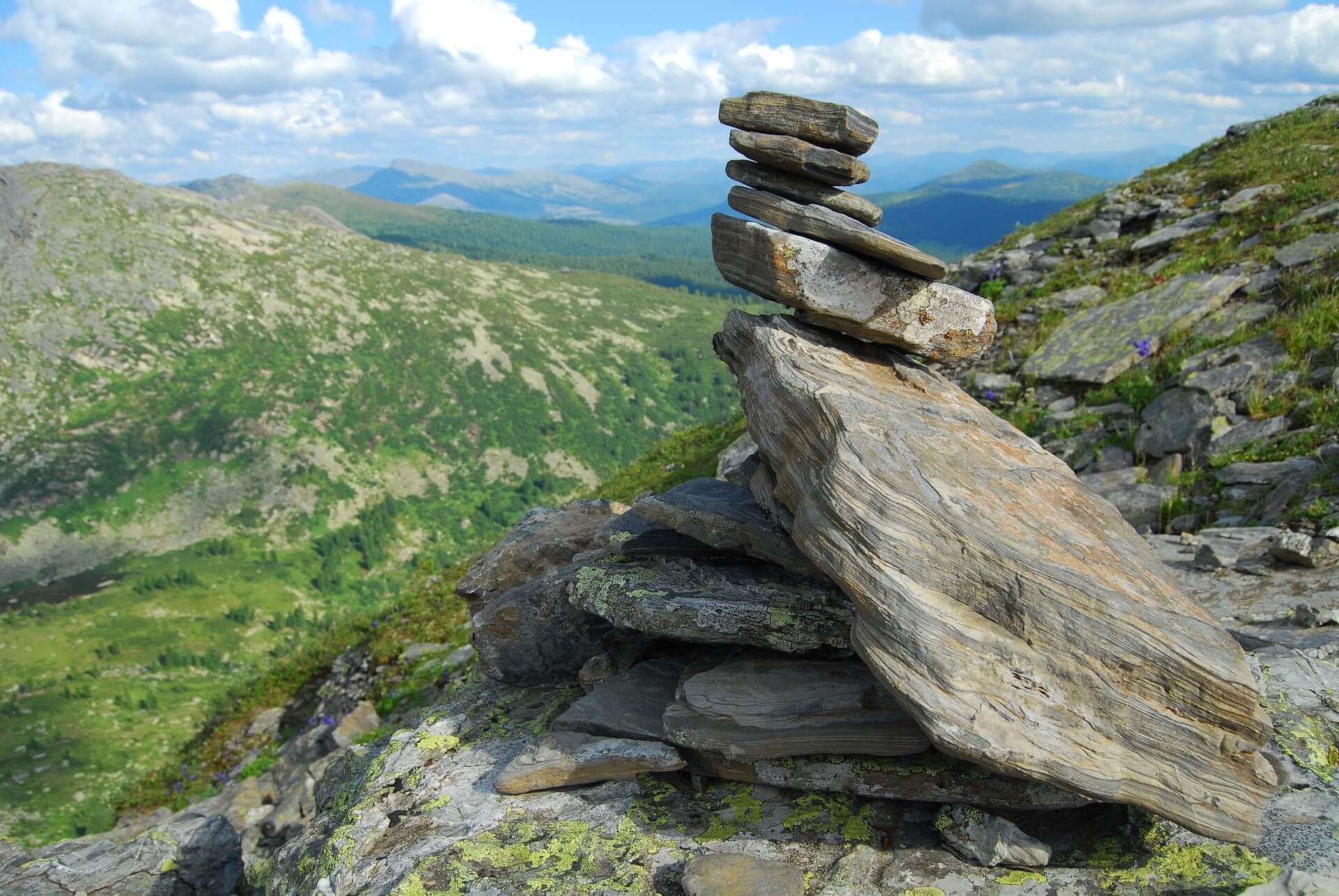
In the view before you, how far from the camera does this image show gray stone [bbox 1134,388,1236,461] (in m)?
16.2

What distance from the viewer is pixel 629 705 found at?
9031 millimetres

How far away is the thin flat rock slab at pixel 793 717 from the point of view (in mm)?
7637

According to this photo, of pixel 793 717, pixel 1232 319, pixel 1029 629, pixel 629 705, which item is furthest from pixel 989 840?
pixel 1232 319

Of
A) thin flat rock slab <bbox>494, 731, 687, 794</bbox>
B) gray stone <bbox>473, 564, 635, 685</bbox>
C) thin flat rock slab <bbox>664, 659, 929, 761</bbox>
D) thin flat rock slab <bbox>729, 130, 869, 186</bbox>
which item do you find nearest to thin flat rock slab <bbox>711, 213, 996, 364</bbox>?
thin flat rock slab <bbox>729, 130, 869, 186</bbox>

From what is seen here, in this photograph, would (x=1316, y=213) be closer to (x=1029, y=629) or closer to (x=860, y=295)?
(x=860, y=295)

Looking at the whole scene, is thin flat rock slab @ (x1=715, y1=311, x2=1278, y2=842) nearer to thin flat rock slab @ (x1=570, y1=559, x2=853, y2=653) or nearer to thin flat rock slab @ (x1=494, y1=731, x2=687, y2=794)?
thin flat rock slab @ (x1=570, y1=559, x2=853, y2=653)

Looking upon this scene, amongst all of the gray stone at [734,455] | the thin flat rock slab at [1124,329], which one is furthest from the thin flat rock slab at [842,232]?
the thin flat rock slab at [1124,329]

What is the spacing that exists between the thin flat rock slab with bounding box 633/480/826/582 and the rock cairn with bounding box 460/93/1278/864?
0.04 meters

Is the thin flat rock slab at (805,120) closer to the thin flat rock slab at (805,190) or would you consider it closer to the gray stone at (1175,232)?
the thin flat rock slab at (805,190)

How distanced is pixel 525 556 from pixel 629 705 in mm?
4572

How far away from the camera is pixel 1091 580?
7062mm

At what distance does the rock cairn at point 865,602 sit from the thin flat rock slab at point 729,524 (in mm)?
36

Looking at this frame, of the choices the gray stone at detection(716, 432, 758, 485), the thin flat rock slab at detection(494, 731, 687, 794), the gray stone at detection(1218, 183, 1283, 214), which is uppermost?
the gray stone at detection(1218, 183, 1283, 214)

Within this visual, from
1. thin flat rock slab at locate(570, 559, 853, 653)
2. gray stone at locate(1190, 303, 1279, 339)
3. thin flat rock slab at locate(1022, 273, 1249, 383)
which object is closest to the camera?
thin flat rock slab at locate(570, 559, 853, 653)
